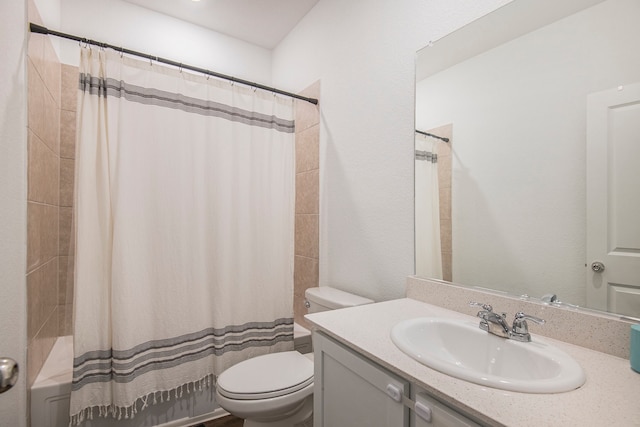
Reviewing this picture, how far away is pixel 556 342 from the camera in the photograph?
3.02ft

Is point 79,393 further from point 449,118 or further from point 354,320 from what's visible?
point 449,118

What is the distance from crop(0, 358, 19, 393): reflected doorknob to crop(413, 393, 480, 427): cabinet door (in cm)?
84

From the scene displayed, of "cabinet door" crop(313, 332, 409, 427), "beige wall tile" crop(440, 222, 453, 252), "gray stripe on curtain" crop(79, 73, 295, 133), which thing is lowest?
"cabinet door" crop(313, 332, 409, 427)

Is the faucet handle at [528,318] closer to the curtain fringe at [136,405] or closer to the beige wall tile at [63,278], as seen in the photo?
the curtain fringe at [136,405]

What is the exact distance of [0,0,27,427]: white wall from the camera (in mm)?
1207

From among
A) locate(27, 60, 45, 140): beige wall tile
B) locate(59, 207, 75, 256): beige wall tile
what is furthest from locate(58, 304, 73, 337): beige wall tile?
locate(27, 60, 45, 140): beige wall tile

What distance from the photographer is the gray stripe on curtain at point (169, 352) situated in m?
1.43

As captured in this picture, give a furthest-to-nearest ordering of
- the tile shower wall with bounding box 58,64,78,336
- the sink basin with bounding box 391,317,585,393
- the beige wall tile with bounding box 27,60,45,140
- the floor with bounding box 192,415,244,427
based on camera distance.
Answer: the tile shower wall with bounding box 58,64,78,336 < the floor with bounding box 192,415,244,427 < the beige wall tile with bounding box 27,60,45,140 < the sink basin with bounding box 391,317,585,393

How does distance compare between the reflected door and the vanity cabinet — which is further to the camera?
the reflected door

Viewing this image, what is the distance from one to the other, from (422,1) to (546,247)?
1.18 metres

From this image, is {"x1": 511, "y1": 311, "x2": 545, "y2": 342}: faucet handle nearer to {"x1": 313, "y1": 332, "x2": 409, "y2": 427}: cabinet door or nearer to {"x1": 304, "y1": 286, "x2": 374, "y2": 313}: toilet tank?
{"x1": 313, "y1": 332, "x2": 409, "y2": 427}: cabinet door

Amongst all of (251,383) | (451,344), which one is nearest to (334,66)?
(451,344)

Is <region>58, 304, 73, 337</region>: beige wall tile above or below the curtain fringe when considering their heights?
above

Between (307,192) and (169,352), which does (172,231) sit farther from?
(307,192)
